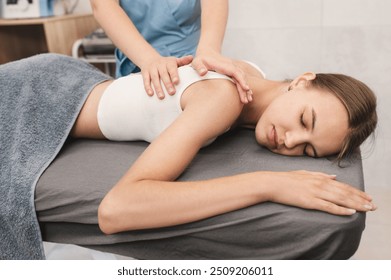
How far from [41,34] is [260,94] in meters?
2.03

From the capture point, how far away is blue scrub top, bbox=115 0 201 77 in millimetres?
1588

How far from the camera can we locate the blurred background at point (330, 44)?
6.92 feet

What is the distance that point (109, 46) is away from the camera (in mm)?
2314

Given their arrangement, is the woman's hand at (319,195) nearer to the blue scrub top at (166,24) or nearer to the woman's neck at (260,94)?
the woman's neck at (260,94)

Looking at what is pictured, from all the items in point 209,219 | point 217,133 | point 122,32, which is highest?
point 122,32

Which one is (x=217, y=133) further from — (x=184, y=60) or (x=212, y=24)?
(x=212, y=24)

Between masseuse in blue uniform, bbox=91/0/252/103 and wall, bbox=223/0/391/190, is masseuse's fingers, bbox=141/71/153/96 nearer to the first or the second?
masseuse in blue uniform, bbox=91/0/252/103

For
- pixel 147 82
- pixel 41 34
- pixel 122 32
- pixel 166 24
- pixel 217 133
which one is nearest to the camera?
pixel 217 133

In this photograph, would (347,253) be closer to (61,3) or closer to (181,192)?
(181,192)

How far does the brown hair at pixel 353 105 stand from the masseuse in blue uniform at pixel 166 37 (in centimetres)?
24

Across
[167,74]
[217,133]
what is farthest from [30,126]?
[217,133]

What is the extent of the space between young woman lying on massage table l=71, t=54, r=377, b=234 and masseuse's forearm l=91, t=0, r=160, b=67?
89 mm

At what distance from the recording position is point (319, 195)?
0.89 metres

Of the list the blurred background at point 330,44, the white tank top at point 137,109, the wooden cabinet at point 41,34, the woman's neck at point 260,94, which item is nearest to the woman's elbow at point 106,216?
the white tank top at point 137,109
